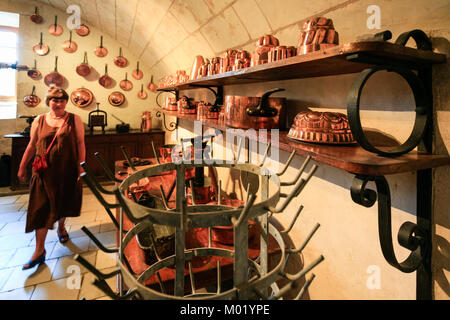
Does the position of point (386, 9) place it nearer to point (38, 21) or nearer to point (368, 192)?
point (368, 192)

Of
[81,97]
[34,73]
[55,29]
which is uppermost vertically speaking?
[55,29]

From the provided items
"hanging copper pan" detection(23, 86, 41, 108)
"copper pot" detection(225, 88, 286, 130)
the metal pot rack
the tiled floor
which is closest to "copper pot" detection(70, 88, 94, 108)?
"hanging copper pan" detection(23, 86, 41, 108)

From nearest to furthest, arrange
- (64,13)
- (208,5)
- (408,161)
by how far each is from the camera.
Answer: (408,161) → (208,5) → (64,13)

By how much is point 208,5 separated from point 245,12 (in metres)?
0.40

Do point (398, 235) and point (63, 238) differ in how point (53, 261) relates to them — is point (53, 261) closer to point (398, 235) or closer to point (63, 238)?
point (63, 238)

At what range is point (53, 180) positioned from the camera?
2242 millimetres

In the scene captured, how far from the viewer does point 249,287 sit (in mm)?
462

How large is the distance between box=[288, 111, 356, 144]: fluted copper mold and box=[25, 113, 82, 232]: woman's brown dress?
2204 mm

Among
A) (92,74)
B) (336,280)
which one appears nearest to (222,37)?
(336,280)

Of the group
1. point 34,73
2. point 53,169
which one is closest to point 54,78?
point 34,73

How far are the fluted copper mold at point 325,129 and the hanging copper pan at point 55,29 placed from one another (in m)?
5.42

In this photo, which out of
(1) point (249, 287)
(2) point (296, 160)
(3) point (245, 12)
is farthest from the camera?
(3) point (245, 12)

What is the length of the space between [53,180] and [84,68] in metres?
3.39

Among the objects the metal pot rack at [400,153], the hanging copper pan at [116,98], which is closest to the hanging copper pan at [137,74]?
the hanging copper pan at [116,98]
